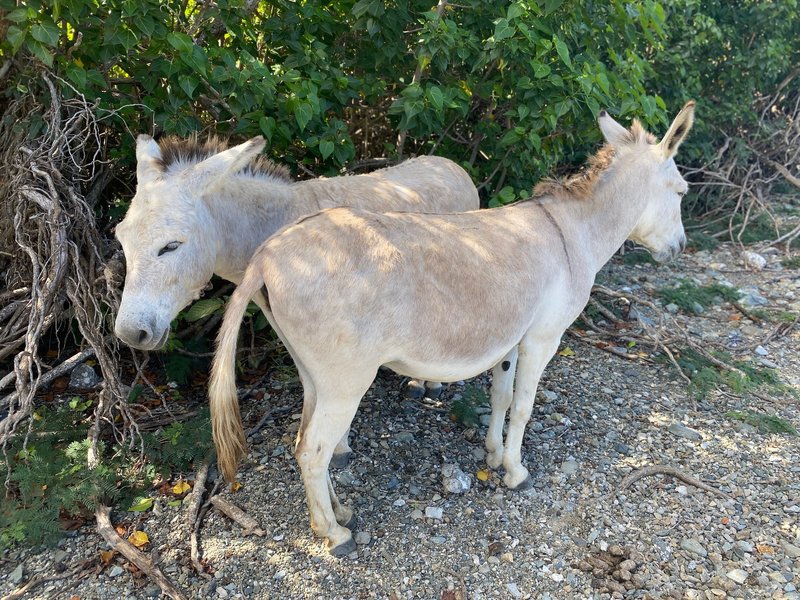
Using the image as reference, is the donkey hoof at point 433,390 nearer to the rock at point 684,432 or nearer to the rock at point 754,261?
the rock at point 684,432

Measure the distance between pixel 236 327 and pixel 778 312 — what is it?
5.04 m

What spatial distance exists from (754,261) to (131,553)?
6.39 m

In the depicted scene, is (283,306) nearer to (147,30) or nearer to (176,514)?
(176,514)

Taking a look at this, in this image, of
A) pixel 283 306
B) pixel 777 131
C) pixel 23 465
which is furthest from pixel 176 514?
pixel 777 131

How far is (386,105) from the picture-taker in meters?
4.73

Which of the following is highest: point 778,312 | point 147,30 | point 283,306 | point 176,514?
point 147,30

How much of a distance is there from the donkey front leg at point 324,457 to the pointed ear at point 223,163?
1.08m

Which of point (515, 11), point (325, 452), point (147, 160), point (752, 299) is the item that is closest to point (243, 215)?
point (147, 160)

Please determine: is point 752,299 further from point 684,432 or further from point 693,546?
point 693,546

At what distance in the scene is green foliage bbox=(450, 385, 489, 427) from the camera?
366cm

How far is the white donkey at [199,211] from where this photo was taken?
230 centimetres

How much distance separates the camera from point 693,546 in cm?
280

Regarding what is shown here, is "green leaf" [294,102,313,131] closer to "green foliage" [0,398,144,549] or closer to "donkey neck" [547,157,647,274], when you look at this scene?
"donkey neck" [547,157,647,274]

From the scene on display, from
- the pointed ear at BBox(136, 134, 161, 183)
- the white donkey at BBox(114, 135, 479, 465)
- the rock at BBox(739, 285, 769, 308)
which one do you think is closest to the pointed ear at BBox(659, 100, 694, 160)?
the white donkey at BBox(114, 135, 479, 465)
